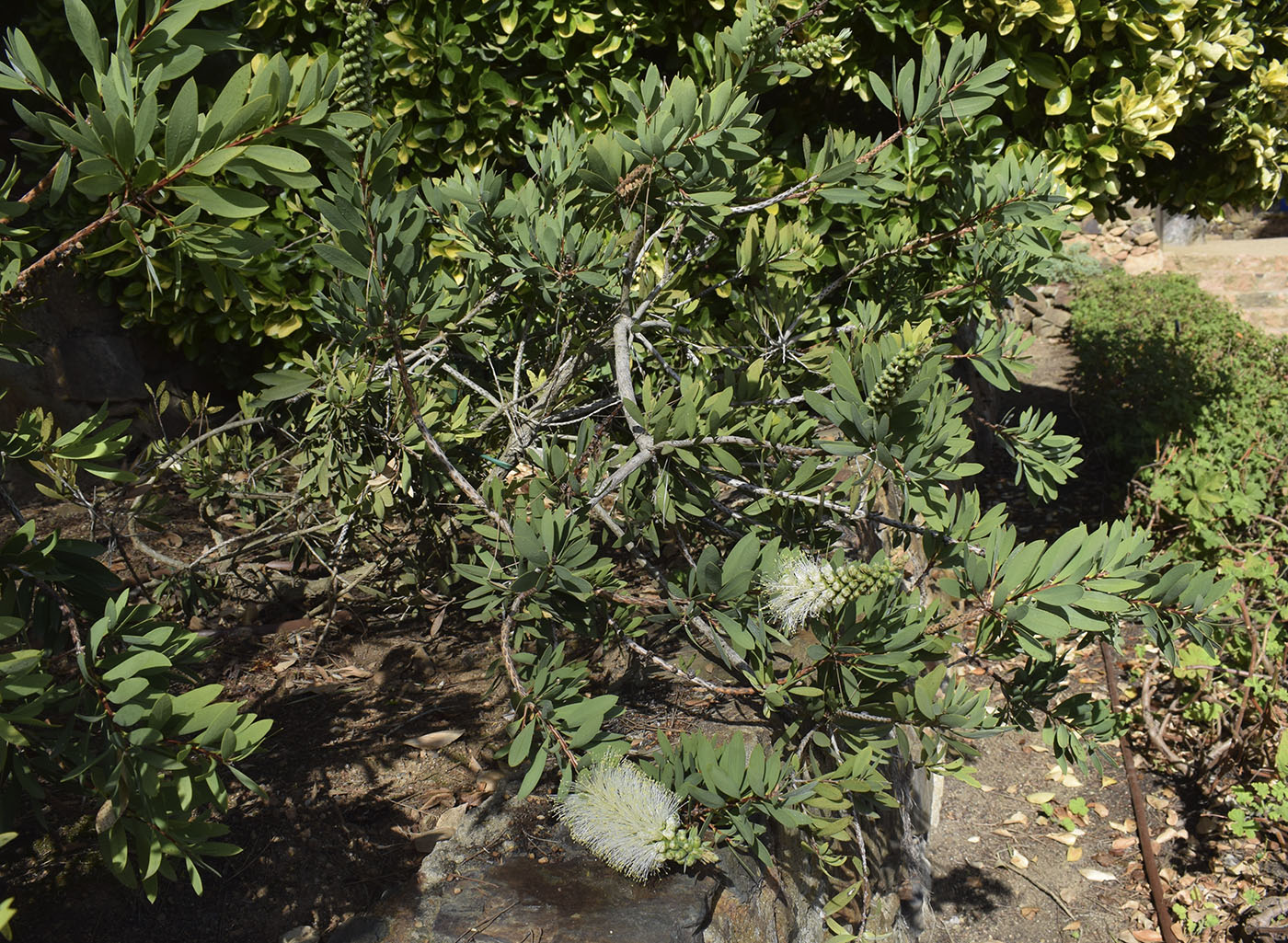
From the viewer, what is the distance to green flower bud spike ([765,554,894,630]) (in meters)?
1.35

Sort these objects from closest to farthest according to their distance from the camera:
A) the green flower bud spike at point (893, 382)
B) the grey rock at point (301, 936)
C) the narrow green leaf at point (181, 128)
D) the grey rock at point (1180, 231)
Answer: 1. the narrow green leaf at point (181, 128)
2. the green flower bud spike at point (893, 382)
3. the grey rock at point (301, 936)
4. the grey rock at point (1180, 231)

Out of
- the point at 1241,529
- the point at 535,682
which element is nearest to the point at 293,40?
the point at 535,682

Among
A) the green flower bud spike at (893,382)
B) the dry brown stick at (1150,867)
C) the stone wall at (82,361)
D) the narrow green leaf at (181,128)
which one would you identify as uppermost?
the narrow green leaf at (181,128)

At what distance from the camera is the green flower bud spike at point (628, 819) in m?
1.39

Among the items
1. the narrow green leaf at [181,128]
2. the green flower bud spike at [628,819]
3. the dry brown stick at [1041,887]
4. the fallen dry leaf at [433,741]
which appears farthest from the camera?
the dry brown stick at [1041,887]

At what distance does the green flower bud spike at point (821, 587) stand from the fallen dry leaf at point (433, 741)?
1.26m

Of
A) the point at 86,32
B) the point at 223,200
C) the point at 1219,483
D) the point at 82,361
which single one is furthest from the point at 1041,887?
the point at 82,361

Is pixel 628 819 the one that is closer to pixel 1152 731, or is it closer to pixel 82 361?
pixel 1152 731

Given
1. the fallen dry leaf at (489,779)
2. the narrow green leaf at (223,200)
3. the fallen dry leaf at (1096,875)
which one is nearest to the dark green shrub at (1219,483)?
the fallen dry leaf at (1096,875)

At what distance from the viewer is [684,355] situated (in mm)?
2688

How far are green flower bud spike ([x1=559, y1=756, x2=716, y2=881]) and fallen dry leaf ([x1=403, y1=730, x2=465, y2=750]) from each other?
38.4 inches

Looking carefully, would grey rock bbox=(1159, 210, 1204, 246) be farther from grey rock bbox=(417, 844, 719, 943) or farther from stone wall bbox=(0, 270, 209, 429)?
grey rock bbox=(417, 844, 719, 943)

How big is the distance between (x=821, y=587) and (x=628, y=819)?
468 mm

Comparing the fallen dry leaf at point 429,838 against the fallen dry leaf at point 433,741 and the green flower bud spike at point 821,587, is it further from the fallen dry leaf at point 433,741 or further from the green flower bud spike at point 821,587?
the green flower bud spike at point 821,587
